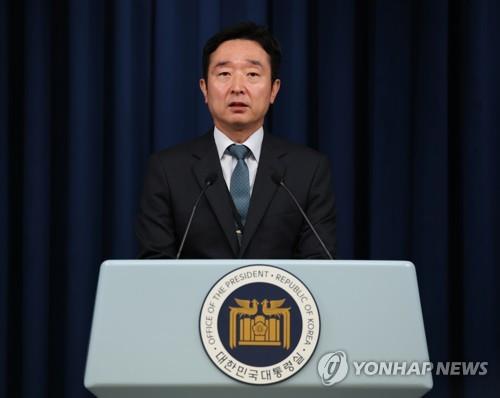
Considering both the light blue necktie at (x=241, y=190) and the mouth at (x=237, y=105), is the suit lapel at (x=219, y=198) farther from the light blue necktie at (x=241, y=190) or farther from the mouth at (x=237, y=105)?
the mouth at (x=237, y=105)

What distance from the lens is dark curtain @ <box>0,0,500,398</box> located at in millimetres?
2373

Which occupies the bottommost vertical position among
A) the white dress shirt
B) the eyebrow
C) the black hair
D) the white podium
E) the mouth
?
the white podium

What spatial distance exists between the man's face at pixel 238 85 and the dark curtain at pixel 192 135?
63 cm

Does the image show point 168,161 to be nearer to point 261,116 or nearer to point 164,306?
point 261,116

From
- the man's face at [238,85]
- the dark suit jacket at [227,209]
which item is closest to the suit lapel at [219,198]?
the dark suit jacket at [227,209]

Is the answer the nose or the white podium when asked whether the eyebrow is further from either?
the white podium

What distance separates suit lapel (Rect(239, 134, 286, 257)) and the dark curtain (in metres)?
0.72

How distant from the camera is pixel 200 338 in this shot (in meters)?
1.02

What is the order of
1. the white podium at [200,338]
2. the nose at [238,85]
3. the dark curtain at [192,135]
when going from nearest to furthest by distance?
the white podium at [200,338]
the nose at [238,85]
the dark curtain at [192,135]

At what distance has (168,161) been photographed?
1714mm

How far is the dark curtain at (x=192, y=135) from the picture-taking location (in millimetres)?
2373

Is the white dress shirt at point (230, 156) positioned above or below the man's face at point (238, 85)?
below

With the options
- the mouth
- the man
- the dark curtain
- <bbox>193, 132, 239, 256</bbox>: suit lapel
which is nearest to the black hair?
the man

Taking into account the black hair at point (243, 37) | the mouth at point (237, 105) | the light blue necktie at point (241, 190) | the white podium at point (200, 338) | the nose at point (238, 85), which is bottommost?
the white podium at point (200, 338)
